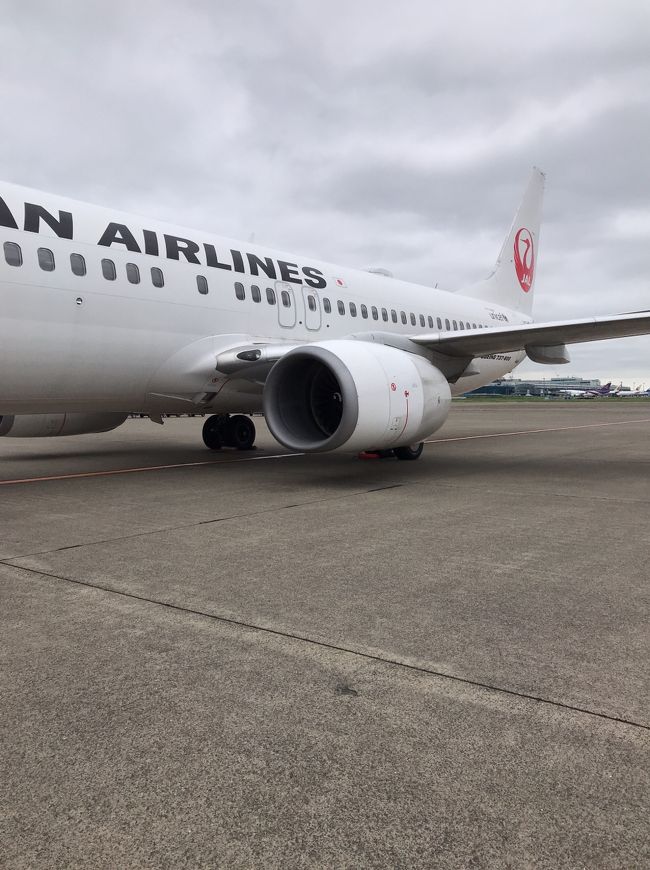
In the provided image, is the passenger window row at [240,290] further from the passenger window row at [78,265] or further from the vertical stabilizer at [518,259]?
the vertical stabilizer at [518,259]

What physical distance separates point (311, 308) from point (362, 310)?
51.9 inches

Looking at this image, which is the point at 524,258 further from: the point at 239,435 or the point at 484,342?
the point at 239,435

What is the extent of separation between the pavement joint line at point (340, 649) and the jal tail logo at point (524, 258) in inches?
626

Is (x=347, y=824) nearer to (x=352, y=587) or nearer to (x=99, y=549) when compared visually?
(x=352, y=587)

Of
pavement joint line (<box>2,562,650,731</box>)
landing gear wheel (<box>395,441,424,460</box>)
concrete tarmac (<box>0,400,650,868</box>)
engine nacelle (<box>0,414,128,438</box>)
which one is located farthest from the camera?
landing gear wheel (<box>395,441,424,460</box>)

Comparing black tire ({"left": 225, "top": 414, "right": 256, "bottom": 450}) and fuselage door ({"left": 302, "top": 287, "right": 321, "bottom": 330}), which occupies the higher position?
fuselage door ({"left": 302, "top": 287, "right": 321, "bottom": 330})

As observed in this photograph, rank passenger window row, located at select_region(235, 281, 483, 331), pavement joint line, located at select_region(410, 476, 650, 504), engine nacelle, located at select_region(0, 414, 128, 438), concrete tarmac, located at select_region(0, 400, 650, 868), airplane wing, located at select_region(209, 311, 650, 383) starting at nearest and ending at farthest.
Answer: concrete tarmac, located at select_region(0, 400, 650, 868), pavement joint line, located at select_region(410, 476, 650, 504), airplane wing, located at select_region(209, 311, 650, 383), passenger window row, located at select_region(235, 281, 483, 331), engine nacelle, located at select_region(0, 414, 128, 438)

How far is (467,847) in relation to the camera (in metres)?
1.60

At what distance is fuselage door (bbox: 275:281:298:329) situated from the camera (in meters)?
10.2

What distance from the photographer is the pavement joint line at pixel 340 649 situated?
2273mm

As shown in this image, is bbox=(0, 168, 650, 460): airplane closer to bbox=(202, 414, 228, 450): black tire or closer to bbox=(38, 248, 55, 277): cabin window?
bbox=(38, 248, 55, 277): cabin window

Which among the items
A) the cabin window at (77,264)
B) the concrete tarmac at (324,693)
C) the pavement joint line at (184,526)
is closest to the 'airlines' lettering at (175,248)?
the cabin window at (77,264)

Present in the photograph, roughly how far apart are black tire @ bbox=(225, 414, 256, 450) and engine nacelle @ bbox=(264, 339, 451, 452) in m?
3.79

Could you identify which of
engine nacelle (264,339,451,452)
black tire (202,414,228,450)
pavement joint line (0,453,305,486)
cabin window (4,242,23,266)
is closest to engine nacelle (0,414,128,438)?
pavement joint line (0,453,305,486)
